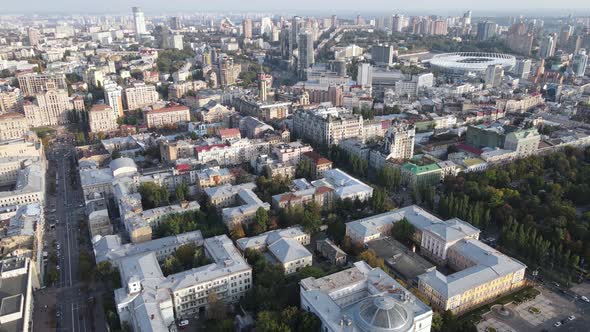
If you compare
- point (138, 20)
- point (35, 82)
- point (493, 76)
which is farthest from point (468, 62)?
point (138, 20)

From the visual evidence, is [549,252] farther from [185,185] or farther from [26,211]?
[26,211]

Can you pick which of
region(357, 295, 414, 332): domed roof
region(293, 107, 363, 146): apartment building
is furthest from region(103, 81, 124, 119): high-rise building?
region(357, 295, 414, 332): domed roof

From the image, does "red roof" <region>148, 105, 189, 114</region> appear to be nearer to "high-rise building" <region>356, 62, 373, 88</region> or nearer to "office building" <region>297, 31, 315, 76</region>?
"high-rise building" <region>356, 62, 373, 88</region>

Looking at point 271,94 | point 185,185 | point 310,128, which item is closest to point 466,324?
point 185,185

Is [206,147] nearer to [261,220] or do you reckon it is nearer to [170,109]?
[261,220]

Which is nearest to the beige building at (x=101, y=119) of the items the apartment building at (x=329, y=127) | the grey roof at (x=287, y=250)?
the apartment building at (x=329, y=127)

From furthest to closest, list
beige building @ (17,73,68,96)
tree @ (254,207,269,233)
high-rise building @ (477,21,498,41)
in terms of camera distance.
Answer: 1. high-rise building @ (477,21,498,41)
2. beige building @ (17,73,68,96)
3. tree @ (254,207,269,233)
